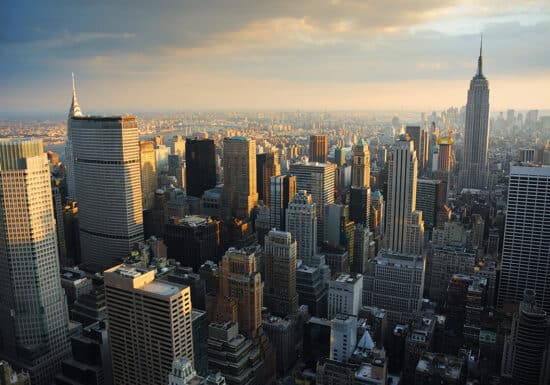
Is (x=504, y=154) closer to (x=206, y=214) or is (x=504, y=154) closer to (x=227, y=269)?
(x=206, y=214)

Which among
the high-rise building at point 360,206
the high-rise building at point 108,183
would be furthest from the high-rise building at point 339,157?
the high-rise building at point 108,183

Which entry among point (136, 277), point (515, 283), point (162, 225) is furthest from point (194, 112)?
point (515, 283)

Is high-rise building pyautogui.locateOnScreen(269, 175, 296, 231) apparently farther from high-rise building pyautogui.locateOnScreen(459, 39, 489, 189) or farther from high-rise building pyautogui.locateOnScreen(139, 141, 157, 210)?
high-rise building pyautogui.locateOnScreen(459, 39, 489, 189)

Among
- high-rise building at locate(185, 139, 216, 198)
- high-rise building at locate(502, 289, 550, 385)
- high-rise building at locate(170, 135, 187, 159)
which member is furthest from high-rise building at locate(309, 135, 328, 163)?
high-rise building at locate(502, 289, 550, 385)

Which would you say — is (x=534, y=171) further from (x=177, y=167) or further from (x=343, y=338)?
(x=177, y=167)

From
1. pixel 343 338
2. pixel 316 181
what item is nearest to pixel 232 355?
pixel 343 338

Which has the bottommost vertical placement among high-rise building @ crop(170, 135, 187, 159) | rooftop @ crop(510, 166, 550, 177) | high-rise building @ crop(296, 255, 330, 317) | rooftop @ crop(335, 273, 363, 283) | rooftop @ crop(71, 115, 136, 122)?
high-rise building @ crop(296, 255, 330, 317)

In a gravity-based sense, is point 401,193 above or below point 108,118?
below
